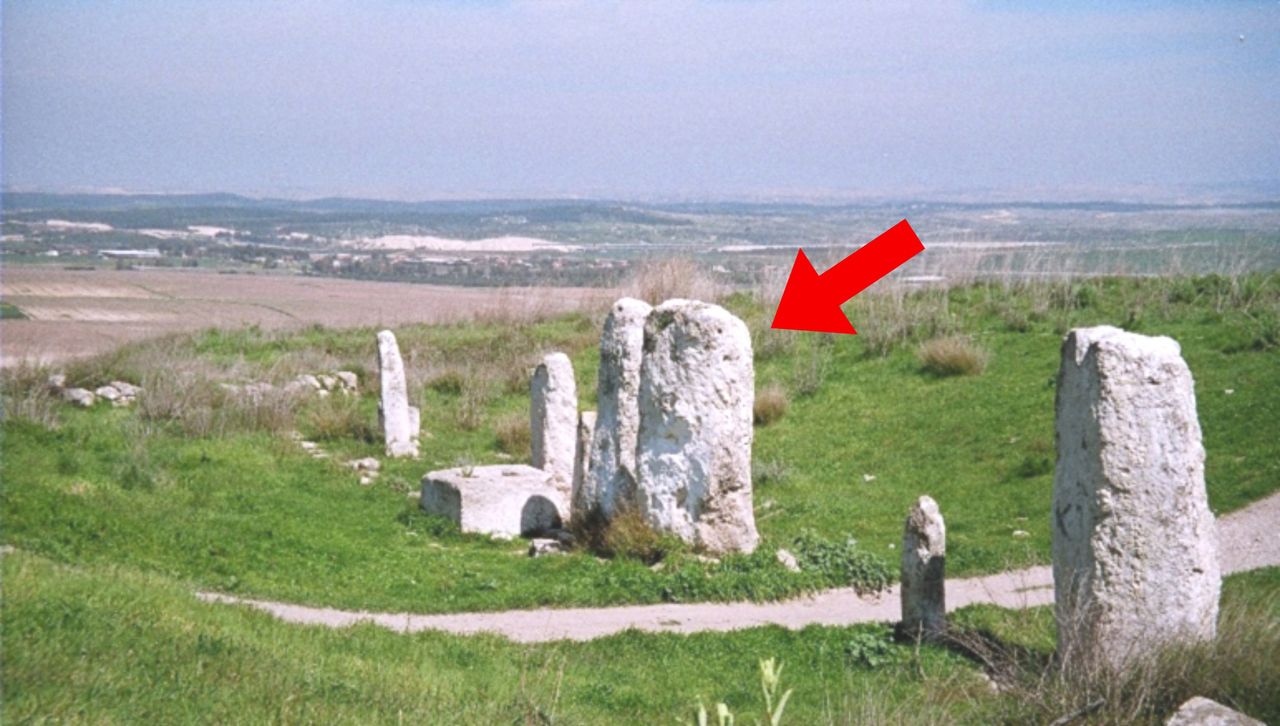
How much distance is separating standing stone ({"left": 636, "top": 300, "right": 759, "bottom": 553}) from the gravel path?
1.83 m

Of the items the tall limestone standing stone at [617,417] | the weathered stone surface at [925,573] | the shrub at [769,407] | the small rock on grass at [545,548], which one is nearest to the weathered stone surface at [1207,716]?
the weathered stone surface at [925,573]

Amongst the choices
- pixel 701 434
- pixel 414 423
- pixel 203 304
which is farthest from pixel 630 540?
pixel 203 304

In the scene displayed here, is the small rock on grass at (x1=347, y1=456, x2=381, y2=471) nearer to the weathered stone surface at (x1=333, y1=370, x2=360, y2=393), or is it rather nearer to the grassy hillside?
the grassy hillside

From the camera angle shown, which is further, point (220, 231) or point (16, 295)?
point (220, 231)

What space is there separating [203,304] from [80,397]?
25.2 metres

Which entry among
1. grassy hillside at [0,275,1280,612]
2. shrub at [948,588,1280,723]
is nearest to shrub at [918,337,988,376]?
grassy hillside at [0,275,1280,612]

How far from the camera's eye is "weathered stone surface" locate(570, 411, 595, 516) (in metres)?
17.5

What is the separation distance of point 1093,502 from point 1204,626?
1.32 meters

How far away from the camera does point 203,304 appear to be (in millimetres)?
51000

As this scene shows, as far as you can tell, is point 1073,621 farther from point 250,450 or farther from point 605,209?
point 605,209

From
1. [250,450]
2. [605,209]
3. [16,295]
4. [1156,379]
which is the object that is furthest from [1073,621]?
[605,209]

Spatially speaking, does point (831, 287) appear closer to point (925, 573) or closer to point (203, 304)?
point (925, 573)

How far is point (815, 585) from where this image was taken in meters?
14.7

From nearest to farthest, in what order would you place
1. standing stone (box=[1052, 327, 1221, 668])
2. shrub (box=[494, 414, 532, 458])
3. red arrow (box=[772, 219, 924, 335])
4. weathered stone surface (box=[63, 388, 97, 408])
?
standing stone (box=[1052, 327, 1221, 668]), shrub (box=[494, 414, 532, 458]), weathered stone surface (box=[63, 388, 97, 408]), red arrow (box=[772, 219, 924, 335])
